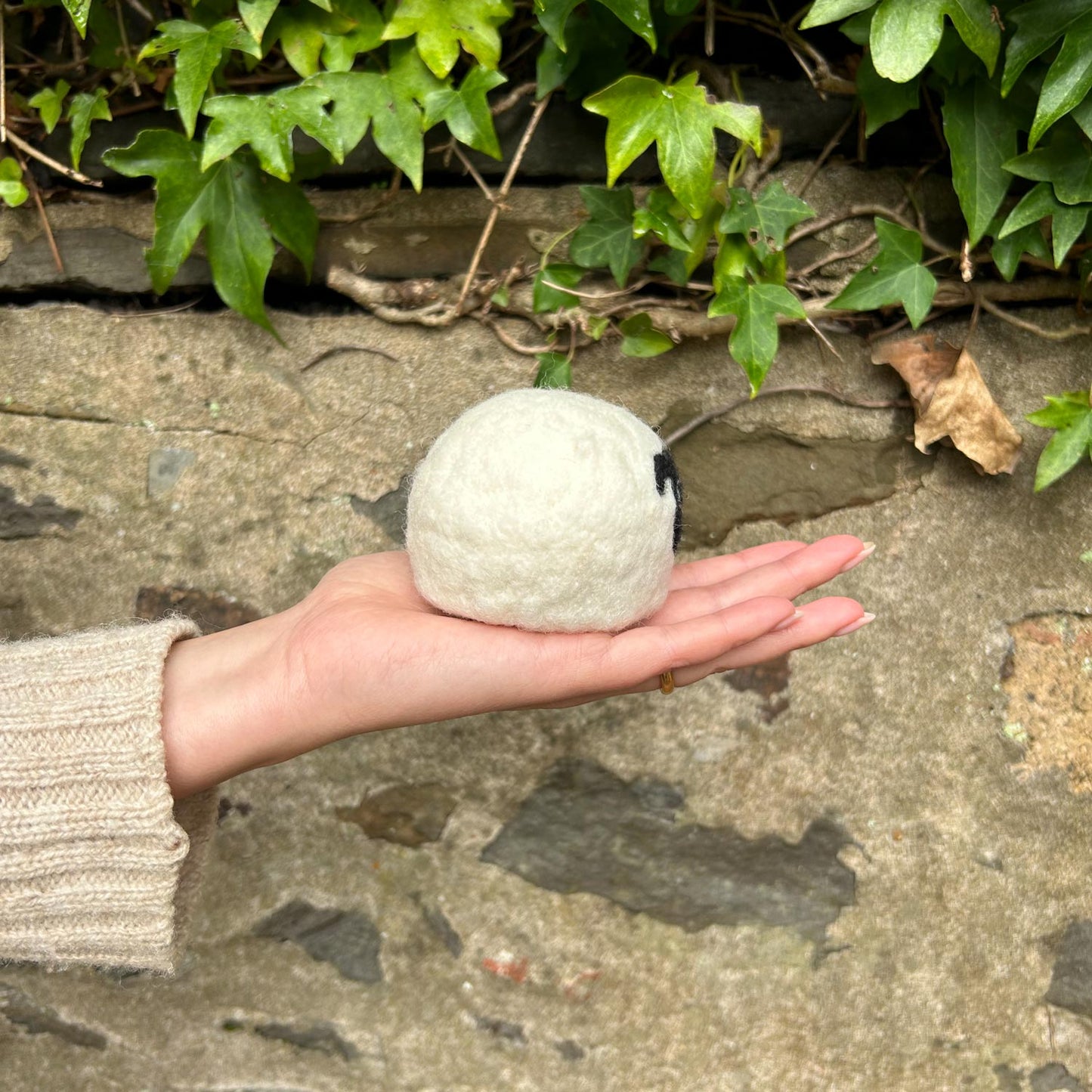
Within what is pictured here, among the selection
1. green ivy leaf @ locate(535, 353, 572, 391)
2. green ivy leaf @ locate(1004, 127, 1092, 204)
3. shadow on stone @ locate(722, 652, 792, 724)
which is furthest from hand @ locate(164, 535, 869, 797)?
green ivy leaf @ locate(1004, 127, 1092, 204)

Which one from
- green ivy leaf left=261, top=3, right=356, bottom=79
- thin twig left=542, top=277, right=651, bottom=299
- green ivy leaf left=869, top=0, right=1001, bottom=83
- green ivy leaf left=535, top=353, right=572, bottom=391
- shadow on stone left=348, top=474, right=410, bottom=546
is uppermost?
green ivy leaf left=869, top=0, right=1001, bottom=83

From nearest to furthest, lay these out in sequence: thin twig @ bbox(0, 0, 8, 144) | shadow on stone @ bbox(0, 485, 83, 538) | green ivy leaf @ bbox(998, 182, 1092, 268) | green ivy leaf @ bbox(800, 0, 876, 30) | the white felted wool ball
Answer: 1. the white felted wool ball
2. green ivy leaf @ bbox(800, 0, 876, 30)
3. green ivy leaf @ bbox(998, 182, 1092, 268)
4. thin twig @ bbox(0, 0, 8, 144)
5. shadow on stone @ bbox(0, 485, 83, 538)

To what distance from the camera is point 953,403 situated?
4.19 ft

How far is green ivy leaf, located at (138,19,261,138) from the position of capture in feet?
3.82

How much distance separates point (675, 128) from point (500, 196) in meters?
0.28

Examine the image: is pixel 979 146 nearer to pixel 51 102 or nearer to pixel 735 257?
pixel 735 257

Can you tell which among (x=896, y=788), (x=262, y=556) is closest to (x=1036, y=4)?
(x=896, y=788)

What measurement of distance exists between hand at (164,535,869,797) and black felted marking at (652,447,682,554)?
10 centimetres

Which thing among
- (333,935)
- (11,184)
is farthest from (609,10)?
(333,935)

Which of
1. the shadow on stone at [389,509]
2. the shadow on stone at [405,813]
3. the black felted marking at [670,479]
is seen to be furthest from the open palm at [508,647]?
the shadow on stone at [405,813]

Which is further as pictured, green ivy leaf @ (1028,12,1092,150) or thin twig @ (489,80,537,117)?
thin twig @ (489,80,537,117)

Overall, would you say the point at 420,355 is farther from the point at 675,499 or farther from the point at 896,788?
the point at 896,788

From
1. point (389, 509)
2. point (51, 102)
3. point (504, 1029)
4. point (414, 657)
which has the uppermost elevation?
point (51, 102)

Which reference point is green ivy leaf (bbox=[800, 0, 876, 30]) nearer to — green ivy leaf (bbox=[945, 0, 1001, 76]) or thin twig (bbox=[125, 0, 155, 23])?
green ivy leaf (bbox=[945, 0, 1001, 76])
